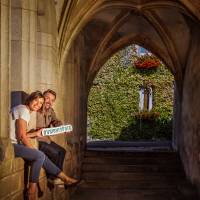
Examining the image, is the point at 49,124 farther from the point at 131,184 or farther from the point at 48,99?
the point at 131,184

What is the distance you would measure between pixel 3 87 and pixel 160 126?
13.9 metres

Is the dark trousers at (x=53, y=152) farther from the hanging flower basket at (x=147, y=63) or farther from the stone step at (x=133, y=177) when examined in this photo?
the hanging flower basket at (x=147, y=63)

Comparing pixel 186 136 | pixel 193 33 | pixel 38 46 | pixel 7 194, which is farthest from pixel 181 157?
pixel 7 194

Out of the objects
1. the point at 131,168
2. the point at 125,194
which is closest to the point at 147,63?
the point at 131,168

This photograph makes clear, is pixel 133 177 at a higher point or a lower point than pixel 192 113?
lower

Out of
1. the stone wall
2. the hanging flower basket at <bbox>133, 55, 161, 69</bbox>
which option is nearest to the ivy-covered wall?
the hanging flower basket at <bbox>133, 55, 161, 69</bbox>

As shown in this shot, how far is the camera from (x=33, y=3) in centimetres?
576

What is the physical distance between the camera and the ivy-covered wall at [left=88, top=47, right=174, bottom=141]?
59.2ft

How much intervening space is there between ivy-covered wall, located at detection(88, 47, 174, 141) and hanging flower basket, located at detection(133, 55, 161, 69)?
17 centimetres

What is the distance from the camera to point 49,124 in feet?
19.2

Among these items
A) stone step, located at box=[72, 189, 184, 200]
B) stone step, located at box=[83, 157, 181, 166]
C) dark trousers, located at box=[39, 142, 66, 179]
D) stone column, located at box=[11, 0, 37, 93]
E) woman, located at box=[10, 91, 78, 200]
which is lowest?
stone step, located at box=[72, 189, 184, 200]

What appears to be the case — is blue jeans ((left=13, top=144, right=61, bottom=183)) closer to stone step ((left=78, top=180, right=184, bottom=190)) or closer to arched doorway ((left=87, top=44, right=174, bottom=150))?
stone step ((left=78, top=180, right=184, bottom=190))

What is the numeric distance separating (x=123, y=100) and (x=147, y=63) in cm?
170

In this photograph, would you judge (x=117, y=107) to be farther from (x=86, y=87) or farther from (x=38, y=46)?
(x=38, y=46)
